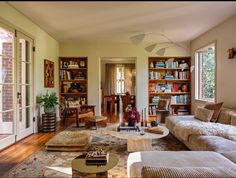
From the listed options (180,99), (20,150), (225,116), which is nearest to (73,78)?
(180,99)

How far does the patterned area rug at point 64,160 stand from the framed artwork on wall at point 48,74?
7.42ft

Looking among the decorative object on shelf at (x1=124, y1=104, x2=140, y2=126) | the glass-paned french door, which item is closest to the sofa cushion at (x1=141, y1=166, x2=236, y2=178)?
the decorative object on shelf at (x1=124, y1=104, x2=140, y2=126)

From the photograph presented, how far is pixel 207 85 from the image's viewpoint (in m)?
6.02

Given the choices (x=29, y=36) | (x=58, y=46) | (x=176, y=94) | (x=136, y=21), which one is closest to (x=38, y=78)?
(x=29, y=36)

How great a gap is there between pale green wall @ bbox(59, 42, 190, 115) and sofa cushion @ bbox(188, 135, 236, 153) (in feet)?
13.1

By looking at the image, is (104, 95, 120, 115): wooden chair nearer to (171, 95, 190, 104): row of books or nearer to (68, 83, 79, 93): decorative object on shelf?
(68, 83, 79, 93): decorative object on shelf

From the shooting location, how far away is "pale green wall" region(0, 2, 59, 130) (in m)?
3.82

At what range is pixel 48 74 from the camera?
5.95 meters

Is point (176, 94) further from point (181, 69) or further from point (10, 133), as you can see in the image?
point (10, 133)

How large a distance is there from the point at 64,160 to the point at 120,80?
8618 millimetres

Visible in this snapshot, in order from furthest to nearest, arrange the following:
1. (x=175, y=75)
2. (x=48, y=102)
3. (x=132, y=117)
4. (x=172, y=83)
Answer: (x=172, y=83) < (x=175, y=75) < (x=48, y=102) < (x=132, y=117)

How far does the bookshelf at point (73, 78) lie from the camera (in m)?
7.17

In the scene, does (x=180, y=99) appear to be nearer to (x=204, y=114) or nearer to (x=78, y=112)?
(x=204, y=114)

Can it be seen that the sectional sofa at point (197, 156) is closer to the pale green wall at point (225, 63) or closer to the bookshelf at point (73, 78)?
the pale green wall at point (225, 63)
